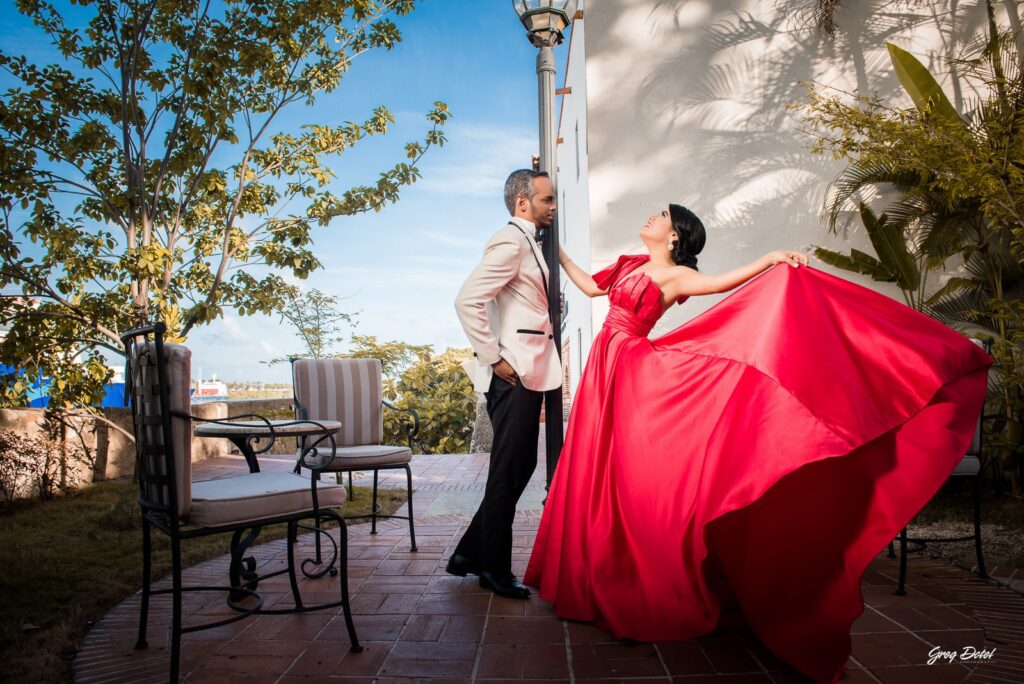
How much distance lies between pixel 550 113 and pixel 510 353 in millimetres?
1507

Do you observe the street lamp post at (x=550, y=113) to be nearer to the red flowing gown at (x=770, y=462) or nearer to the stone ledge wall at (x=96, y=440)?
the red flowing gown at (x=770, y=462)

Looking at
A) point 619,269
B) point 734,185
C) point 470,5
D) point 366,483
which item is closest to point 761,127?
point 734,185

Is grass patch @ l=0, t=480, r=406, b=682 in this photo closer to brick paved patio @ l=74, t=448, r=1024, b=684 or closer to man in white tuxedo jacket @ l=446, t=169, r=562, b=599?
brick paved patio @ l=74, t=448, r=1024, b=684

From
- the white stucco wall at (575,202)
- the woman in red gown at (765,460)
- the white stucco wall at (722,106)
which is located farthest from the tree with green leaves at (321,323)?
the woman in red gown at (765,460)

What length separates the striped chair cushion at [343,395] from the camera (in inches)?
191

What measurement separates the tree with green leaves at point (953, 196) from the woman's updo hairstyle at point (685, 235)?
3208 mm

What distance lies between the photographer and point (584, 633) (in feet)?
9.60

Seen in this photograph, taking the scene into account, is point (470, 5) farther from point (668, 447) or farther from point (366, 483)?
point (668, 447)

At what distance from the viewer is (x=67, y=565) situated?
163 inches

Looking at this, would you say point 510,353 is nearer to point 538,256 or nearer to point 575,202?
point 538,256

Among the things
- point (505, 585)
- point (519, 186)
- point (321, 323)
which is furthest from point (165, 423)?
point (321, 323)

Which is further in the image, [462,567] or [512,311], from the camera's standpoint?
[462,567]

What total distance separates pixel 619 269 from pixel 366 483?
4757 millimetres

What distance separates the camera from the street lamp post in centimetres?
368
